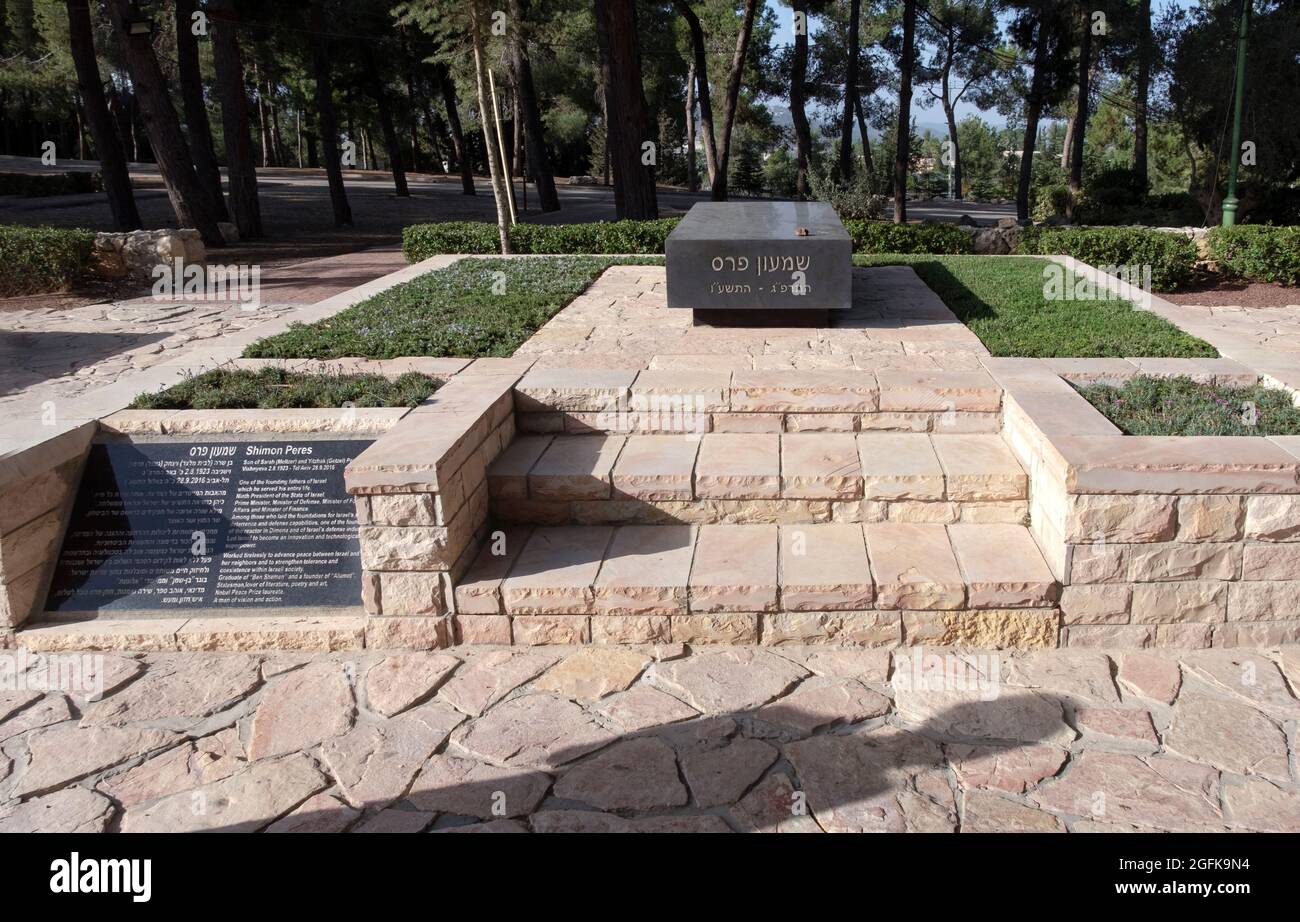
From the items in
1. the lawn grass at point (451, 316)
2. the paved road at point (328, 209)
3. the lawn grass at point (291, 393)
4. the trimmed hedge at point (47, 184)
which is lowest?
the lawn grass at point (291, 393)

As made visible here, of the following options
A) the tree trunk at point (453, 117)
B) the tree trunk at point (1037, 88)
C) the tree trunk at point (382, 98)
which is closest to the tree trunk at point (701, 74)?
the tree trunk at point (453, 117)

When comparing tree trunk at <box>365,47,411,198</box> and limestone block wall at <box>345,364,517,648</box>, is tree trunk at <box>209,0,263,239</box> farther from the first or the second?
limestone block wall at <box>345,364,517,648</box>

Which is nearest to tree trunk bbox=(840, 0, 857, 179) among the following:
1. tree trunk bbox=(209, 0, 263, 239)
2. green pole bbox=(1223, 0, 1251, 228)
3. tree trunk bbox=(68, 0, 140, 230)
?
green pole bbox=(1223, 0, 1251, 228)

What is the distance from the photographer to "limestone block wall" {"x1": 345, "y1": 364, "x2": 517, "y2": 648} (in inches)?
166

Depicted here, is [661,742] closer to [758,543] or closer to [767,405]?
[758,543]

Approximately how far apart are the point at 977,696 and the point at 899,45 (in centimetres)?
3589

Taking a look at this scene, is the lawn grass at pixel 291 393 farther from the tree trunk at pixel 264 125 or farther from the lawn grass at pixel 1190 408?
the tree trunk at pixel 264 125

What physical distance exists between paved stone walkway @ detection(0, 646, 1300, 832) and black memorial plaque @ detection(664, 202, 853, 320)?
403cm

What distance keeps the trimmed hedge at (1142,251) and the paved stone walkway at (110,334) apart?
846 centimetres

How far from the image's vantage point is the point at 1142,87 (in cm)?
2438

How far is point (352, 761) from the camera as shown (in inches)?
142

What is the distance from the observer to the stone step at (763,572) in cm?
427
